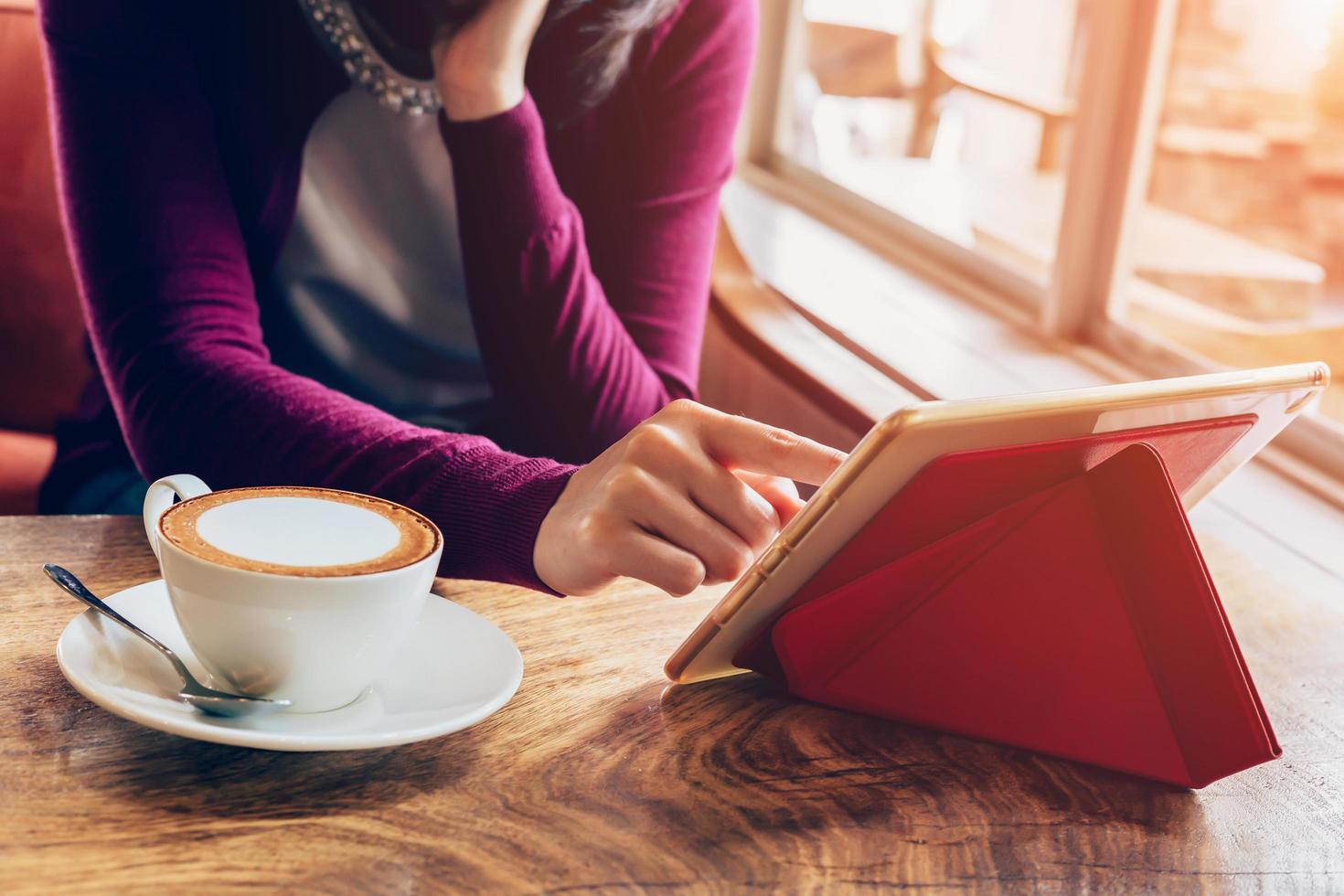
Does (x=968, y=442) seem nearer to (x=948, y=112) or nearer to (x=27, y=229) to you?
(x=27, y=229)

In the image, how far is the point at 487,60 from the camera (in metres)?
0.93

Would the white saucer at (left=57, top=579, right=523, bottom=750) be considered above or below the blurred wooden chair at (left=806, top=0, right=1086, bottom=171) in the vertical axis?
below

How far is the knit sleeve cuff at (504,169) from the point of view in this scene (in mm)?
938

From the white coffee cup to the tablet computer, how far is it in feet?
0.43

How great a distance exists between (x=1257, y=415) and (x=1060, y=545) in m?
0.14

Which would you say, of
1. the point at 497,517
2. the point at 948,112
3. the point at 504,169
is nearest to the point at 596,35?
the point at 504,169

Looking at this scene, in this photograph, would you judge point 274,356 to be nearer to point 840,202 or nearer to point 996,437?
point 996,437

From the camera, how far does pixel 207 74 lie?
0.96 metres

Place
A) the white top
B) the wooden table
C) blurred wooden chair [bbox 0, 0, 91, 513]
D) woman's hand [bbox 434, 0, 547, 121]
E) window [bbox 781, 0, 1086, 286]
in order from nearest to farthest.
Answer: the wooden table
woman's hand [bbox 434, 0, 547, 121]
the white top
blurred wooden chair [bbox 0, 0, 91, 513]
window [bbox 781, 0, 1086, 286]

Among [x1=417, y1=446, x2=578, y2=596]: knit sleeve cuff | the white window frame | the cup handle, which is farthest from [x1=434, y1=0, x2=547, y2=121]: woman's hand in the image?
the white window frame

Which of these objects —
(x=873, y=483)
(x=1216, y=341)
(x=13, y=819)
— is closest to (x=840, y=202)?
(x=1216, y=341)

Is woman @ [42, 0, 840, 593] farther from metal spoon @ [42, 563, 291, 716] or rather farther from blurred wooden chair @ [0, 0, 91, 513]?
blurred wooden chair @ [0, 0, 91, 513]

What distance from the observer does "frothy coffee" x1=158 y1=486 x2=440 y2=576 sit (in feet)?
1.51

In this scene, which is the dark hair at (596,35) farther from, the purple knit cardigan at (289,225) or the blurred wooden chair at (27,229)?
the blurred wooden chair at (27,229)
